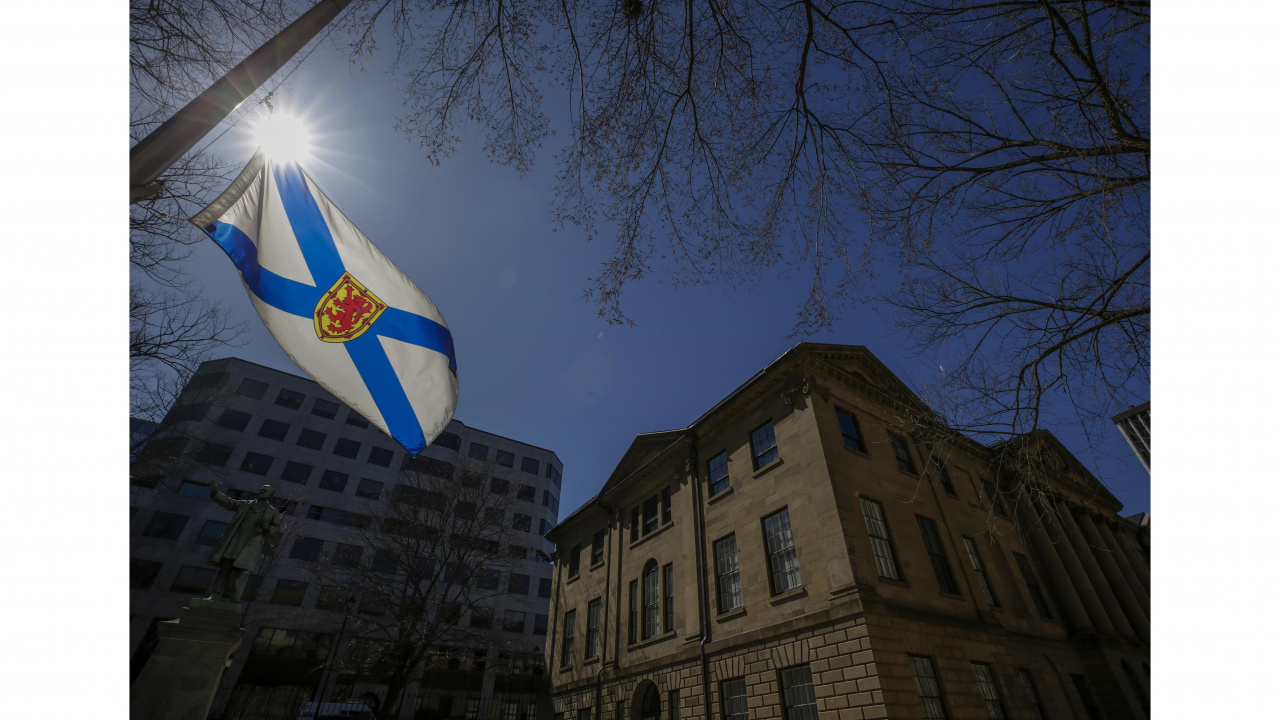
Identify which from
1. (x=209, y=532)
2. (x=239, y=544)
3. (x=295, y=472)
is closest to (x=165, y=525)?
(x=209, y=532)

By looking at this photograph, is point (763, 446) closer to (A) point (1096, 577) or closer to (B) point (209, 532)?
(A) point (1096, 577)

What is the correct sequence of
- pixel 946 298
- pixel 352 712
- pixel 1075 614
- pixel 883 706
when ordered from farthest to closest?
pixel 352 712
pixel 1075 614
pixel 883 706
pixel 946 298

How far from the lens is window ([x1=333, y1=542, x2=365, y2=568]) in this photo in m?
37.9

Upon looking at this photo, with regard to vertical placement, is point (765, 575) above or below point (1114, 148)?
below

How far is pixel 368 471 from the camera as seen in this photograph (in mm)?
45562

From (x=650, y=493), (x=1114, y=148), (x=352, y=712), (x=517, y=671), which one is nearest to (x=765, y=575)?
(x=650, y=493)

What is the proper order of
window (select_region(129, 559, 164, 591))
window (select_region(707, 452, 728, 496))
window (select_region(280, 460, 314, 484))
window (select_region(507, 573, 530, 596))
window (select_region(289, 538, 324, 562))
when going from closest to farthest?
1. window (select_region(707, 452, 728, 496))
2. window (select_region(129, 559, 164, 591))
3. window (select_region(289, 538, 324, 562))
4. window (select_region(280, 460, 314, 484))
5. window (select_region(507, 573, 530, 596))

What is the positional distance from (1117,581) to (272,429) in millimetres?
59376

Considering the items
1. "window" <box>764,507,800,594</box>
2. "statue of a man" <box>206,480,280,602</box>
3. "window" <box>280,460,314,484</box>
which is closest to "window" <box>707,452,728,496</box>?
"window" <box>764,507,800,594</box>

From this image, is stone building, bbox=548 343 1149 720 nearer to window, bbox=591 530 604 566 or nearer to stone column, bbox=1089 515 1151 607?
window, bbox=591 530 604 566

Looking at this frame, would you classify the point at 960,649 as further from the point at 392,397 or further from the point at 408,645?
the point at 408,645

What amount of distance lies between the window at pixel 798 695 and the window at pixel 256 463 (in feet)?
145

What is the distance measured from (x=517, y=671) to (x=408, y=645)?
27121 mm

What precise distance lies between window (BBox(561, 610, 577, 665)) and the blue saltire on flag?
22973 millimetres
